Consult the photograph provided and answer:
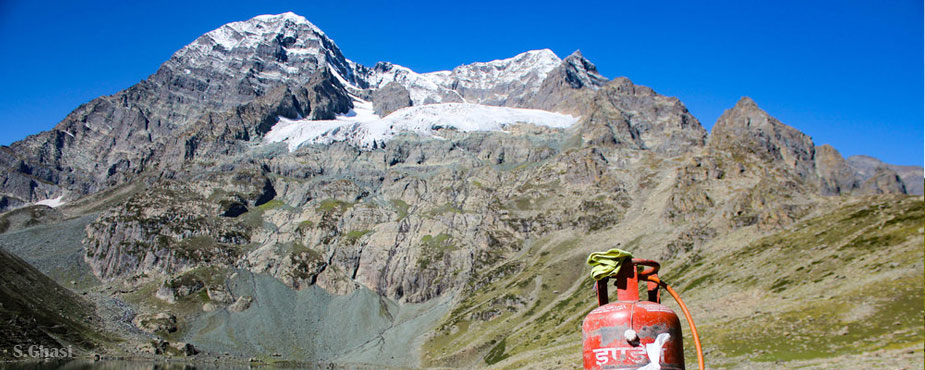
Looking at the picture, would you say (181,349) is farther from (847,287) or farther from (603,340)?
(603,340)

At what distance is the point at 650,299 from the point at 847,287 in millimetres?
80488

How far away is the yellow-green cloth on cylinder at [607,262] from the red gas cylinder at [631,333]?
0.31m

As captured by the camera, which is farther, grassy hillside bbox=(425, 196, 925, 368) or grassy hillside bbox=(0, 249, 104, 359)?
grassy hillside bbox=(0, 249, 104, 359)

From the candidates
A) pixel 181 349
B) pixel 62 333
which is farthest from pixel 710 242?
pixel 62 333

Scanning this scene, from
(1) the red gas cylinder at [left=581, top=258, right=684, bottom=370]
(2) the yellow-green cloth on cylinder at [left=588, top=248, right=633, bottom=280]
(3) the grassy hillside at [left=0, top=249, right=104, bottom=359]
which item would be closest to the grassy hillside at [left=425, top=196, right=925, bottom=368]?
(1) the red gas cylinder at [left=581, top=258, right=684, bottom=370]

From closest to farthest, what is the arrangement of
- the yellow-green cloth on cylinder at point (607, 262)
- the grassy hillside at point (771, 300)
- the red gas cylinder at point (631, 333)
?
1. the red gas cylinder at point (631, 333)
2. the yellow-green cloth on cylinder at point (607, 262)
3. the grassy hillside at point (771, 300)

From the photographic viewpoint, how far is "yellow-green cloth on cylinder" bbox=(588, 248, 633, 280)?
16500mm

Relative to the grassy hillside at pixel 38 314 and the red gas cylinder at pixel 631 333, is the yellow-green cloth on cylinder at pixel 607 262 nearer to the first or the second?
the red gas cylinder at pixel 631 333

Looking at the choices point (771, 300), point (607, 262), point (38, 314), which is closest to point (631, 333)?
point (607, 262)

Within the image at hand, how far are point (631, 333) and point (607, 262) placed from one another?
7.19 ft

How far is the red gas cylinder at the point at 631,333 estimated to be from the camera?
15.9m

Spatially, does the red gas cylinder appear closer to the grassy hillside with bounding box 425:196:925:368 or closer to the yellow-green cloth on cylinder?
the yellow-green cloth on cylinder

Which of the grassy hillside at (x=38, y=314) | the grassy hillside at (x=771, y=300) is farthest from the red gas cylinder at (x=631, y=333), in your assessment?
the grassy hillside at (x=38, y=314)

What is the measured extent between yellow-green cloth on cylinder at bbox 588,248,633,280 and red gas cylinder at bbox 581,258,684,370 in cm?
31
